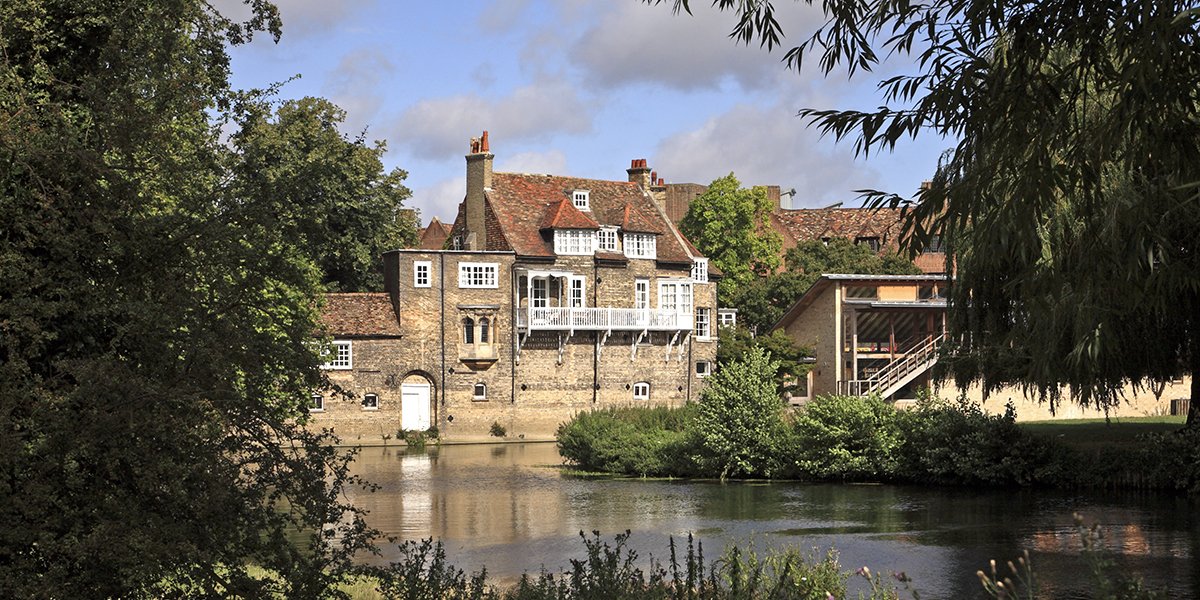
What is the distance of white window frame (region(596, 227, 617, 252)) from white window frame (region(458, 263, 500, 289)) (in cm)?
453

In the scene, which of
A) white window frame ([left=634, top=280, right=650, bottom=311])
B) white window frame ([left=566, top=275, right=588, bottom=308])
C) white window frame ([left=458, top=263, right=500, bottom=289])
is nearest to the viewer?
white window frame ([left=458, top=263, right=500, bottom=289])

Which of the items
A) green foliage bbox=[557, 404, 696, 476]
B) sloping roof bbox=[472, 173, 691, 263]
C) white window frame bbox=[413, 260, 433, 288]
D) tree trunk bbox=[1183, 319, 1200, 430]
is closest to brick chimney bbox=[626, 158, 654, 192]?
sloping roof bbox=[472, 173, 691, 263]

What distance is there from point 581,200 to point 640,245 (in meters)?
3.06

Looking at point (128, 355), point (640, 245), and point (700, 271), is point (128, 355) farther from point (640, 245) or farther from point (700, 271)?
point (700, 271)

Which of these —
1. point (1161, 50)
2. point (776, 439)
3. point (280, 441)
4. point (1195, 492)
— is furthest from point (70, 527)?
point (776, 439)

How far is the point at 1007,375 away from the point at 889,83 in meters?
21.4

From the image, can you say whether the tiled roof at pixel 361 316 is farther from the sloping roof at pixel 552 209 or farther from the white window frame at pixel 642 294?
the white window frame at pixel 642 294

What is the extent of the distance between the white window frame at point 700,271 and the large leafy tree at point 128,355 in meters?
48.2

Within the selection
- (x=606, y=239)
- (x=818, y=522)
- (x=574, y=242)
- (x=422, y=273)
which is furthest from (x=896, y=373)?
(x=818, y=522)

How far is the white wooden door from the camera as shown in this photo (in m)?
52.2

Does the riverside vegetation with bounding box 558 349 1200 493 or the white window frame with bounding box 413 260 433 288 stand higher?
the white window frame with bounding box 413 260 433 288

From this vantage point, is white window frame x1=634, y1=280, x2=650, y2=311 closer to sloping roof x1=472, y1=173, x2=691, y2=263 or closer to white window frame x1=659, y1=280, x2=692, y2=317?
white window frame x1=659, y1=280, x2=692, y2=317

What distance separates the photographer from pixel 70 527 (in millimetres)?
8742

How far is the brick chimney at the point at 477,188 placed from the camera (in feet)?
183
